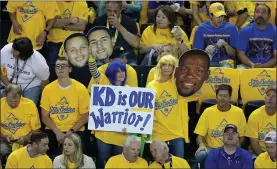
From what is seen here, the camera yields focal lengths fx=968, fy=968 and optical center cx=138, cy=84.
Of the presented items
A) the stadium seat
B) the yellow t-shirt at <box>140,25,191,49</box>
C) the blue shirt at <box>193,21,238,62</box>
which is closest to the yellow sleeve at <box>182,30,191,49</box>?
the yellow t-shirt at <box>140,25,191,49</box>

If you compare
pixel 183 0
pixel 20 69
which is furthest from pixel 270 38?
pixel 20 69

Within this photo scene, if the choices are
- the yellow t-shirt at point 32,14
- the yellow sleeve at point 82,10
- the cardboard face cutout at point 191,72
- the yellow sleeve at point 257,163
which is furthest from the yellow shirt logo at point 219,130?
the yellow t-shirt at point 32,14

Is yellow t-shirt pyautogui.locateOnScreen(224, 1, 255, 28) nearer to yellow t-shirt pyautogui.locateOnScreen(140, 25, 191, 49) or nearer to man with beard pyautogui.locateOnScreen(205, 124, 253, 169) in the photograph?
yellow t-shirt pyautogui.locateOnScreen(140, 25, 191, 49)

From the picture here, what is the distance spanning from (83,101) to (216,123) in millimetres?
1558

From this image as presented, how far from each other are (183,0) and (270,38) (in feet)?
4.82

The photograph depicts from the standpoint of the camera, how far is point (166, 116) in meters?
11.0

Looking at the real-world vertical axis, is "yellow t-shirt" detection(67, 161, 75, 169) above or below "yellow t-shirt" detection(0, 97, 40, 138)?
below

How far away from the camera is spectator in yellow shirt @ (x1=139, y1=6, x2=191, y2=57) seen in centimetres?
1199

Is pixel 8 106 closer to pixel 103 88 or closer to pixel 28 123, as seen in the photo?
pixel 28 123

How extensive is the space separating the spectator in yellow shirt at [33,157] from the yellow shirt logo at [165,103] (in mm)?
1359

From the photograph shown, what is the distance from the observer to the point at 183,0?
1306cm

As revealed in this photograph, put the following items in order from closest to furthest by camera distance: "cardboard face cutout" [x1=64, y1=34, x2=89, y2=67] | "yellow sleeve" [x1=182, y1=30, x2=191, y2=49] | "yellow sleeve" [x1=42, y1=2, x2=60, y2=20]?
1. "cardboard face cutout" [x1=64, y1=34, x2=89, y2=67]
2. "yellow sleeve" [x1=182, y1=30, x2=191, y2=49]
3. "yellow sleeve" [x1=42, y1=2, x2=60, y2=20]

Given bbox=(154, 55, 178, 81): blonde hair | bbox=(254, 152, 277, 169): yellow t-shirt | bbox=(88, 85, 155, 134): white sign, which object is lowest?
bbox=(254, 152, 277, 169): yellow t-shirt

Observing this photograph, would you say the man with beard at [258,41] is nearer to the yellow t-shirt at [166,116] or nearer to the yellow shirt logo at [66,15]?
the yellow t-shirt at [166,116]
